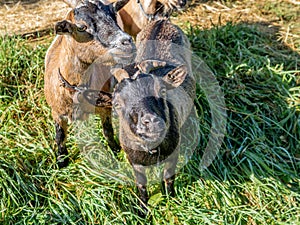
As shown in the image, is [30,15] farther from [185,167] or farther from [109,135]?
[185,167]

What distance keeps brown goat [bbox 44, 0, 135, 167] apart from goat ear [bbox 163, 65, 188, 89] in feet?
1.30

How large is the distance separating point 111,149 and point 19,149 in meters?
1.03

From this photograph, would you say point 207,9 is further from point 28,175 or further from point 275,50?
point 28,175

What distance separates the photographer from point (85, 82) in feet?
14.6

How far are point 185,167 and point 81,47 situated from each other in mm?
1750

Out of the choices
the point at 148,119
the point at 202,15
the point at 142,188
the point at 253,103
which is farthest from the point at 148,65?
the point at 202,15

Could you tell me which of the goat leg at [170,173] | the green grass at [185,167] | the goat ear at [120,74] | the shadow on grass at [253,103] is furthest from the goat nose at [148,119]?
the shadow on grass at [253,103]

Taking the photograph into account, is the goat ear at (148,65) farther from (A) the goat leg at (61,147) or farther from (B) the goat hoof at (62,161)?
(B) the goat hoof at (62,161)

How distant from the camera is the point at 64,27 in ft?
13.2

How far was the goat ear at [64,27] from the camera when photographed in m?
3.97

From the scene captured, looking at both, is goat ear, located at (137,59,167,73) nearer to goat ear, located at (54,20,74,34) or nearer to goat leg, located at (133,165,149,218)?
Answer: goat ear, located at (54,20,74,34)

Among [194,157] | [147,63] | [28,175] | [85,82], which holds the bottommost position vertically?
[28,175]

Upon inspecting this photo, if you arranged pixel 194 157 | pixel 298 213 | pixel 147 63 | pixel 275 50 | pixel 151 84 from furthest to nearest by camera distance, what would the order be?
pixel 275 50 < pixel 194 157 < pixel 298 213 < pixel 147 63 < pixel 151 84

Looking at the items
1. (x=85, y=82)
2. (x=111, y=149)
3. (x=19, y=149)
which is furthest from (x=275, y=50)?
(x=19, y=149)
